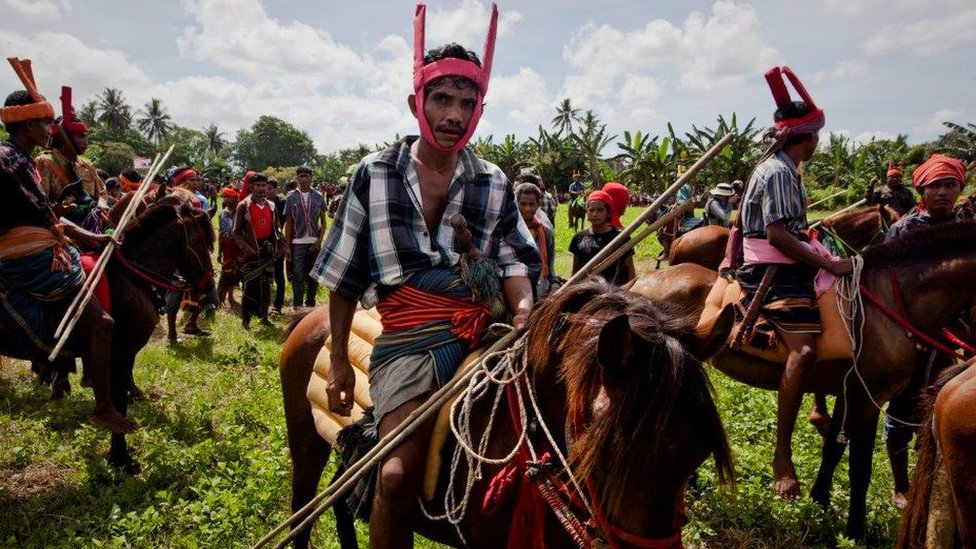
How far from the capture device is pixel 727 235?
309 inches

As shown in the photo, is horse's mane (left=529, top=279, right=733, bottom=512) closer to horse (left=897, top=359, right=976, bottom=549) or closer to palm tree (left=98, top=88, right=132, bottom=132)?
horse (left=897, top=359, right=976, bottom=549)

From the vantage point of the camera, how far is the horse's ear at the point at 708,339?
6.11 feet

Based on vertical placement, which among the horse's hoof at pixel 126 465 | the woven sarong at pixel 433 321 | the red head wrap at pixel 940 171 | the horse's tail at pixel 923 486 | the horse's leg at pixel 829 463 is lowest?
the horse's hoof at pixel 126 465

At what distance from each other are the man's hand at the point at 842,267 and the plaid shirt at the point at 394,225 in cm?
278

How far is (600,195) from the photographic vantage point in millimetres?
6504

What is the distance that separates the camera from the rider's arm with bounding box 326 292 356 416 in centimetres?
251

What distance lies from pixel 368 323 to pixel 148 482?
9.64 ft

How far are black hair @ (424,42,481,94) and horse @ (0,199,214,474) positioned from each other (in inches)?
174

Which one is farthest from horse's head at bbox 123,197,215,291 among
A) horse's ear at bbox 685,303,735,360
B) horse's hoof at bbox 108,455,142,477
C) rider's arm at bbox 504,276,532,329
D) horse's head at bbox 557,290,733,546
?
horse's ear at bbox 685,303,735,360

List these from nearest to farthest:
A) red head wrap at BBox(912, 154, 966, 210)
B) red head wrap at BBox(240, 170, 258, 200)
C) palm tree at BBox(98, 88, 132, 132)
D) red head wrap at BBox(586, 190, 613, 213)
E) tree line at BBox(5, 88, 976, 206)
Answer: red head wrap at BBox(912, 154, 966, 210)
red head wrap at BBox(586, 190, 613, 213)
red head wrap at BBox(240, 170, 258, 200)
tree line at BBox(5, 88, 976, 206)
palm tree at BBox(98, 88, 132, 132)

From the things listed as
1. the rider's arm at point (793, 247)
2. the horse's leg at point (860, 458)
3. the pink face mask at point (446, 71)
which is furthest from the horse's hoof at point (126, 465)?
the horse's leg at point (860, 458)

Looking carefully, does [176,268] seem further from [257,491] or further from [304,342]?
[304,342]

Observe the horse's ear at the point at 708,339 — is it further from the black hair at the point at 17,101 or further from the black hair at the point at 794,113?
the black hair at the point at 17,101

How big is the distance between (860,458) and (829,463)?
12.9 inches
